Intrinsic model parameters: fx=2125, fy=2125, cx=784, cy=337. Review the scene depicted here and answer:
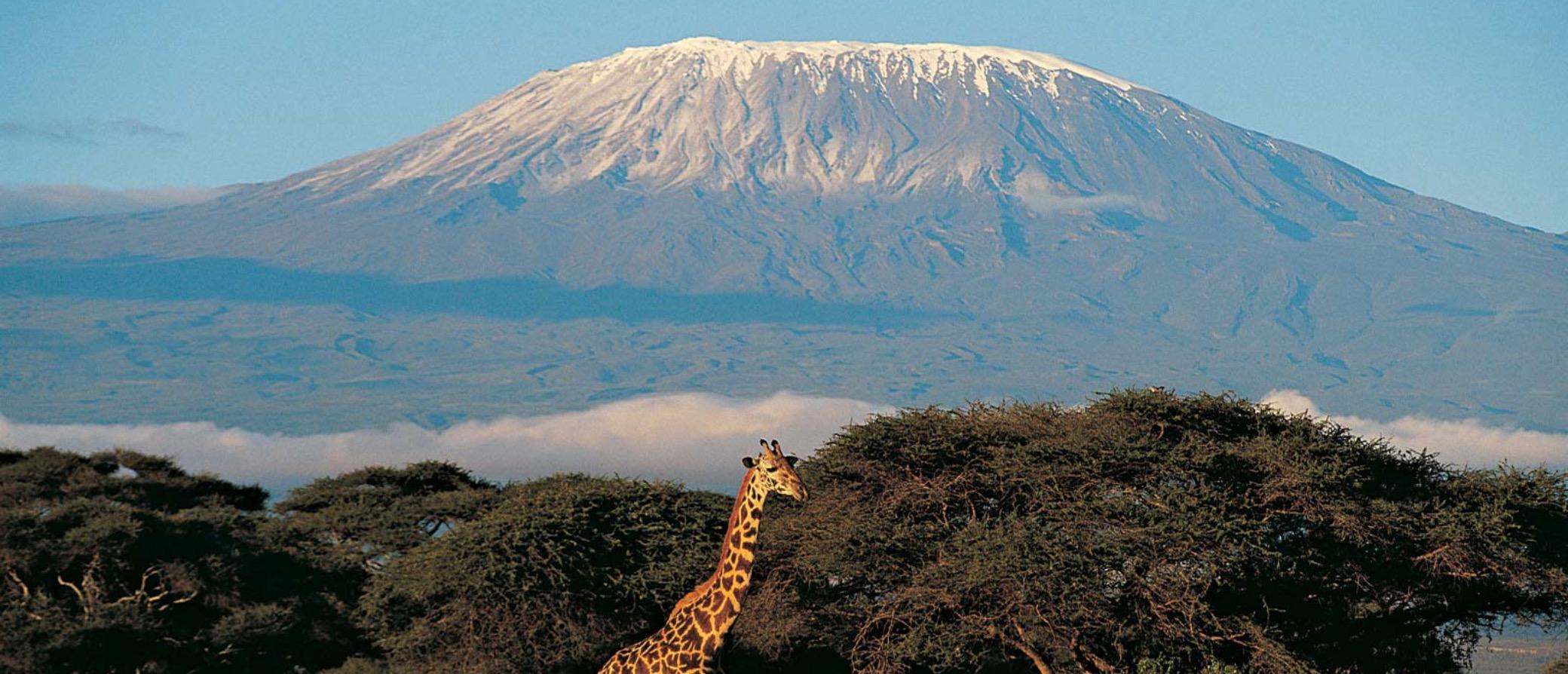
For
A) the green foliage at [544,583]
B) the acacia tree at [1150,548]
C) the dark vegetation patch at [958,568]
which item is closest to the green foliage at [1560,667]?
the acacia tree at [1150,548]

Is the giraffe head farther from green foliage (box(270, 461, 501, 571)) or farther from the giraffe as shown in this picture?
green foliage (box(270, 461, 501, 571))

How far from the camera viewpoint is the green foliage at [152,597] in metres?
35.1

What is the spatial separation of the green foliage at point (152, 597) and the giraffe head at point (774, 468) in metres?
15.7

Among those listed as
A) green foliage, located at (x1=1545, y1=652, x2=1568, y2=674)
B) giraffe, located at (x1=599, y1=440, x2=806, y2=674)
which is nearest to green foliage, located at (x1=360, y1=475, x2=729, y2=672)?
giraffe, located at (x1=599, y1=440, x2=806, y2=674)

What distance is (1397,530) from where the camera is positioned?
116 feet

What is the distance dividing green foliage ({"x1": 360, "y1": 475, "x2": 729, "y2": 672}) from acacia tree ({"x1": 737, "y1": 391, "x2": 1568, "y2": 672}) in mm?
2770

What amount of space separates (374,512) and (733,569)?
2815 centimetres

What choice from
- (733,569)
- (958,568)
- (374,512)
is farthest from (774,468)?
(374,512)

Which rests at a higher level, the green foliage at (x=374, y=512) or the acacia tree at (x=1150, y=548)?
the acacia tree at (x=1150, y=548)

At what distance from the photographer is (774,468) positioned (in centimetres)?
2348

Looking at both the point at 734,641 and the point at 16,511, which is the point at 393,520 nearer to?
the point at 16,511

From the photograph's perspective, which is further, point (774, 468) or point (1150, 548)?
point (1150, 548)

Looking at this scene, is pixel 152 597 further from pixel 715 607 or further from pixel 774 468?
pixel 774 468

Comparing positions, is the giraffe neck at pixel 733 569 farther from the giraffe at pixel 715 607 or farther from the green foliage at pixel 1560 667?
the green foliage at pixel 1560 667
